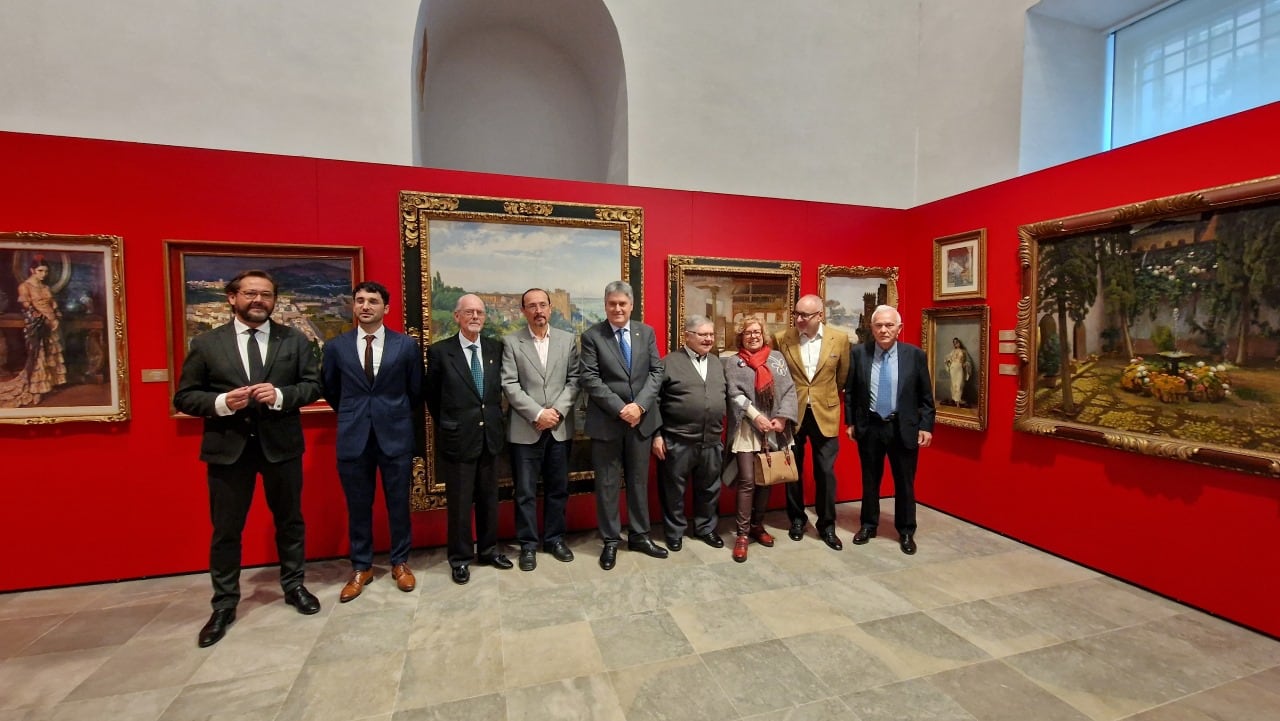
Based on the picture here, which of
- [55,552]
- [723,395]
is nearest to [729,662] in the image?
[723,395]

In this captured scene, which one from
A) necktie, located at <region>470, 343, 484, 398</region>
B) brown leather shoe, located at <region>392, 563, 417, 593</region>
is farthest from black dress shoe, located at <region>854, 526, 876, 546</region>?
brown leather shoe, located at <region>392, 563, 417, 593</region>

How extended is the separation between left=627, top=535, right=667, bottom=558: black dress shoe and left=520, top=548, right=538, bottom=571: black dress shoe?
2.56 feet

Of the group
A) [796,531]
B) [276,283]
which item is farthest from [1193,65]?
[276,283]

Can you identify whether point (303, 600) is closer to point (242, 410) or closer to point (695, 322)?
point (242, 410)

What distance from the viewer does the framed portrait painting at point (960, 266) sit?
4320 millimetres

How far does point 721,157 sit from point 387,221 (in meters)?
3.70

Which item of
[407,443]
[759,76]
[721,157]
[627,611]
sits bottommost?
[627,611]

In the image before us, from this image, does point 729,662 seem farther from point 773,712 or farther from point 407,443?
point 407,443

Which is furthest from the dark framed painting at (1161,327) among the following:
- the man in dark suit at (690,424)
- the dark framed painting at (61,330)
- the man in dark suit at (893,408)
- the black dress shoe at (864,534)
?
the dark framed painting at (61,330)

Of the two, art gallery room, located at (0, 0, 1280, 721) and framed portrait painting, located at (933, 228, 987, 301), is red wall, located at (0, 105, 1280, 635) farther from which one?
framed portrait painting, located at (933, 228, 987, 301)

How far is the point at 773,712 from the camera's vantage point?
7.02 ft

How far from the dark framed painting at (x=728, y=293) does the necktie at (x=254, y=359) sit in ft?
9.89

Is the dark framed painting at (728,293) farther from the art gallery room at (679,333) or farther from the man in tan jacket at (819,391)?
the man in tan jacket at (819,391)

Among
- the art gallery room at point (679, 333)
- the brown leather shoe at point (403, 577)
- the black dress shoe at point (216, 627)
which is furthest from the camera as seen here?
the brown leather shoe at point (403, 577)
